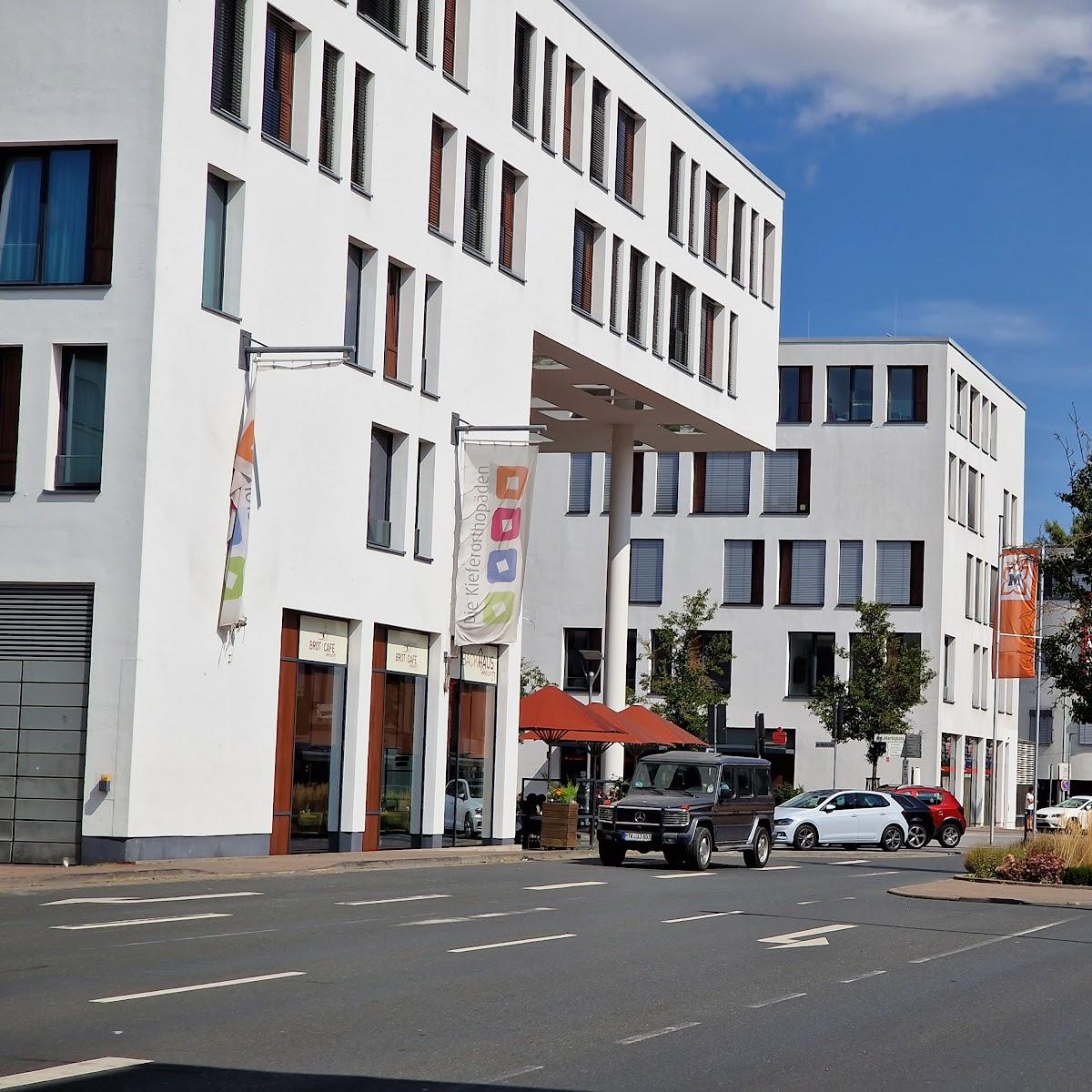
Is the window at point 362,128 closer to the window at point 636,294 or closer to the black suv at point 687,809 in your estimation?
the black suv at point 687,809

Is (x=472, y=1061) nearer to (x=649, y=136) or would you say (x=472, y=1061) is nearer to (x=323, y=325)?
(x=323, y=325)

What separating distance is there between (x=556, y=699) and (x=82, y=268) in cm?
1552

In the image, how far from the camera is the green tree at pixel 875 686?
6744cm

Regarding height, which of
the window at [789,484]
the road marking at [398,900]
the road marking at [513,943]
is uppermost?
the window at [789,484]

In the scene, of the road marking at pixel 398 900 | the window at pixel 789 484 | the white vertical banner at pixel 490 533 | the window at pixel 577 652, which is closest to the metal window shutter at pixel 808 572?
the window at pixel 789 484

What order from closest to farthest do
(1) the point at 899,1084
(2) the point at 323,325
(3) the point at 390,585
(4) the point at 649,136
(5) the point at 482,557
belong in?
(1) the point at 899,1084, (2) the point at 323,325, (3) the point at 390,585, (5) the point at 482,557, (4) the point at 649,136

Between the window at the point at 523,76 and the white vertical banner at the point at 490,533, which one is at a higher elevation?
the window at the point at 523,76

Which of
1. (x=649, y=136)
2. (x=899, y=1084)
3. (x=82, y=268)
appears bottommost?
(x=899, y=1084)

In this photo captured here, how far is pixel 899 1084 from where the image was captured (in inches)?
381

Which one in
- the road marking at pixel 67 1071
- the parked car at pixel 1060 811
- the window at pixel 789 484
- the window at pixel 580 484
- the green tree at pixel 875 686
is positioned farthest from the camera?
the window at pixel 580 484

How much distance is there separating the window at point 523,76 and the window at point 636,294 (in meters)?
5.84

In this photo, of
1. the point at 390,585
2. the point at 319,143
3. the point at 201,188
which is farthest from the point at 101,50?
the point at 390,585

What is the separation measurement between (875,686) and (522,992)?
5647 cm

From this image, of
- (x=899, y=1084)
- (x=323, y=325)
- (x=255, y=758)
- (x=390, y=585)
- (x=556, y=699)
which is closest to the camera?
(x=899, y=1084)
